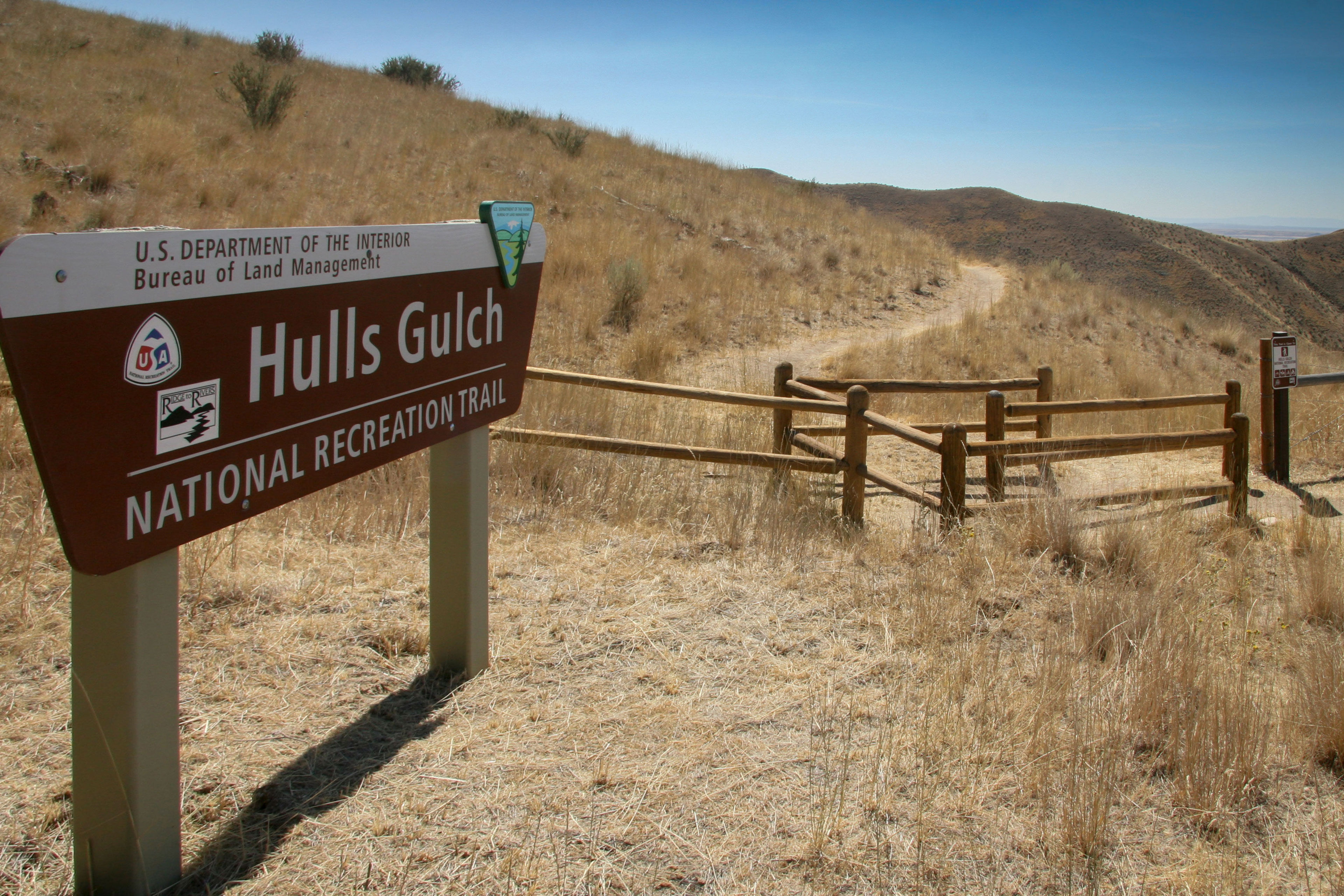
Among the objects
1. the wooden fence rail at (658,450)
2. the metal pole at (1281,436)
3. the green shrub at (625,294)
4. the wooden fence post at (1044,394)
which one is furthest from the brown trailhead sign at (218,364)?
the green shrub at (625,294)

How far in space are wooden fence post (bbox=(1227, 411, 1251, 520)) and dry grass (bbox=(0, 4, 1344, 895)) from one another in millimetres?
278

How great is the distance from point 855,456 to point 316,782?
431 centimetres

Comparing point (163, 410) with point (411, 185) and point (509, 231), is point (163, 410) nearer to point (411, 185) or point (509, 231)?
point (509, 231)

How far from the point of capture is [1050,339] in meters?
18.4

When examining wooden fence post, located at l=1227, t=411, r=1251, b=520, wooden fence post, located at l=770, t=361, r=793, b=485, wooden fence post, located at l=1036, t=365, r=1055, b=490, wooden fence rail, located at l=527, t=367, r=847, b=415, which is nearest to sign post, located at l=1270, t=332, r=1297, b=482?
wooden fence post, located at l=1227, t=411, r=1251, b=520

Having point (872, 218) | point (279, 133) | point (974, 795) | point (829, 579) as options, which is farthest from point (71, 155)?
point (872, 218)

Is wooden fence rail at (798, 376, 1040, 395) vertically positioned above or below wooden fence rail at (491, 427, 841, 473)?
above

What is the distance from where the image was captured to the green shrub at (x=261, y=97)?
19.0m

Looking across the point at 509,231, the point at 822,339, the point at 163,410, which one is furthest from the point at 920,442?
the point at 822,339

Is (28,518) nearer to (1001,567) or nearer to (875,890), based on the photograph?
(875,890)

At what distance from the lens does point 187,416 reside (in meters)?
2.04

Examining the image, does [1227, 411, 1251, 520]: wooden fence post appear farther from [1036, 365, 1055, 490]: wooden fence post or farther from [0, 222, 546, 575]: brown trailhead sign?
[0, 222, 546, 575]: brown trailhead sign

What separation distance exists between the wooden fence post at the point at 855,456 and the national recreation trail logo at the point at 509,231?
3.07 m

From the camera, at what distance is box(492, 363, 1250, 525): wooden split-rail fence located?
19.5 feet
